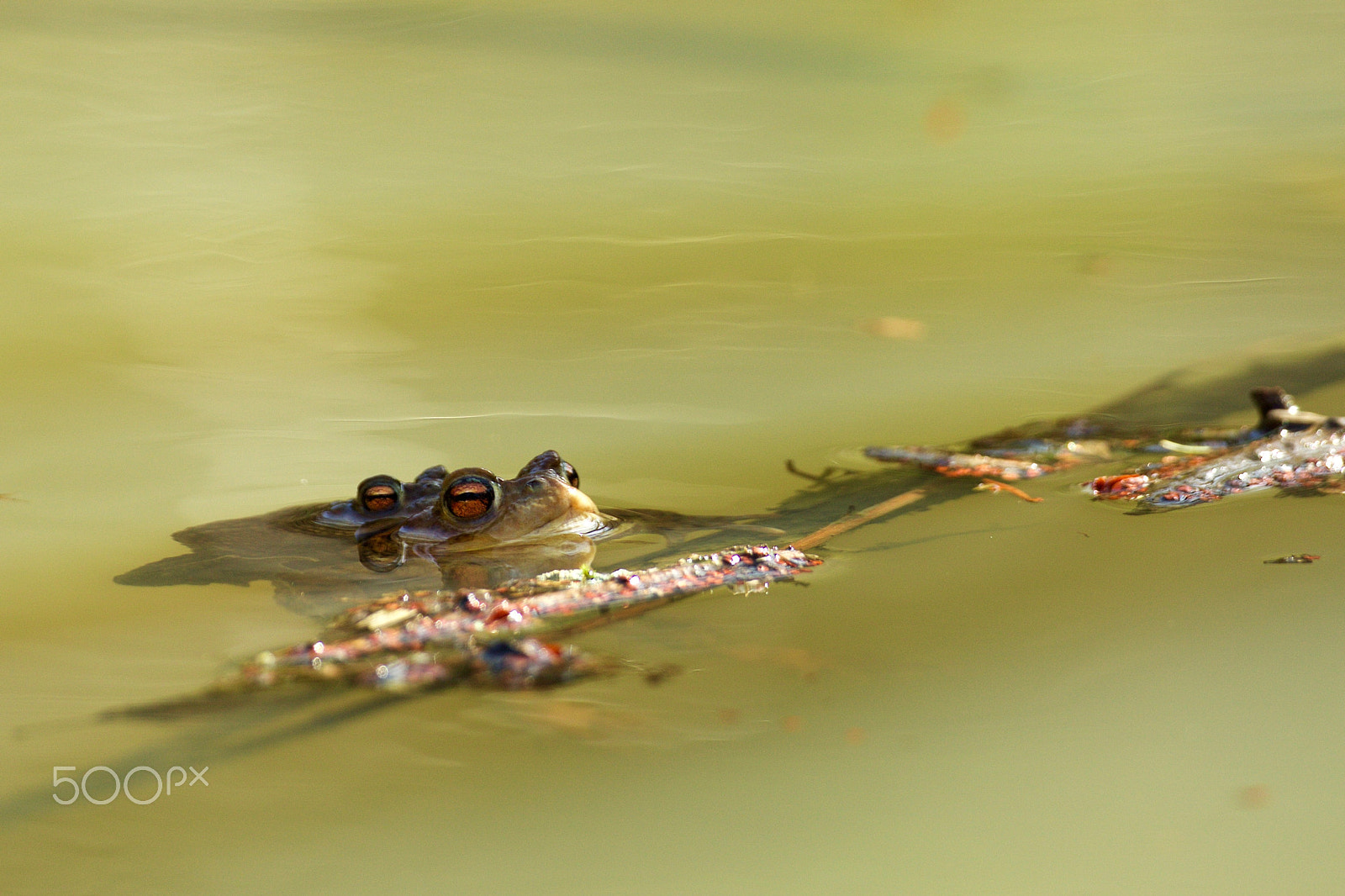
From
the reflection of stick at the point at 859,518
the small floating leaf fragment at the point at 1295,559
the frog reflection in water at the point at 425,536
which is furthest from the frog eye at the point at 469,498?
the small floating leaf fragment at the point at 1295,559

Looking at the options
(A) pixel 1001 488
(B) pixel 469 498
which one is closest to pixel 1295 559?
(A) pixel 1001 488

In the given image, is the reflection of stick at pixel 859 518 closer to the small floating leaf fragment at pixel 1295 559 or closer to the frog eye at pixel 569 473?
the frog eye at pixel 569 473

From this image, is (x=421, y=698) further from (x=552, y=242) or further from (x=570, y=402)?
(x=552, y=242)

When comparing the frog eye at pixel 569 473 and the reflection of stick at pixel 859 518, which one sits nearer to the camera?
the reflection of stick at pixel 859 518

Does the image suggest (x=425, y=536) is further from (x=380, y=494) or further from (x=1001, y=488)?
(x=1001, y=488)

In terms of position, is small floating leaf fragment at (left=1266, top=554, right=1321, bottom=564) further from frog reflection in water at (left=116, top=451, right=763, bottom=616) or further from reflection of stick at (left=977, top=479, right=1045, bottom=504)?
frog reflection in water at (left=116, top=451, right=763, bottom=616)

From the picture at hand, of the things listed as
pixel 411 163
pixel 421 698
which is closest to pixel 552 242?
pixel 411 163
